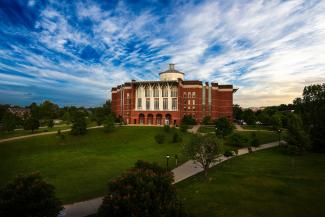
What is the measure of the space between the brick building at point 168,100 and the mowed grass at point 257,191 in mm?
49008

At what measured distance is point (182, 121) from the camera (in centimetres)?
7481

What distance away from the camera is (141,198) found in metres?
11.4

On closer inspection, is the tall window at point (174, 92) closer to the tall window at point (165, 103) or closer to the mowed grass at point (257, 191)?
the tall window at point (165, 103)

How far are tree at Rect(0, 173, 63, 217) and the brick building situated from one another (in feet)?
219

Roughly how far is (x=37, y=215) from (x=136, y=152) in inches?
1142

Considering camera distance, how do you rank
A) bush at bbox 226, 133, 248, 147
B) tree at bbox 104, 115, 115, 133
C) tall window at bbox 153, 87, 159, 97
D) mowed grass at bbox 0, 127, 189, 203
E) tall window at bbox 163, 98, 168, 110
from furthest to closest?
tall window at bbox 153, 87, 159, 97 < tall window at bbox 163, 98, 168, 110 < tree at bbox 104, 115, 115, 133 < bush at bbox 226, 133, 248, 147 < mowed grass at bbox 0, 127, 189, 203

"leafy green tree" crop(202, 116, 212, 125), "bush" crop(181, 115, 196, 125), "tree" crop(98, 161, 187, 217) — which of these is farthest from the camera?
"leafy green tree" crop(202, 116, 212, 125)

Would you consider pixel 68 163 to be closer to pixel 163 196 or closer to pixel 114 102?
pixel 163 196

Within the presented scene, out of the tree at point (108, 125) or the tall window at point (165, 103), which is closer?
the tree at point (108, 125)

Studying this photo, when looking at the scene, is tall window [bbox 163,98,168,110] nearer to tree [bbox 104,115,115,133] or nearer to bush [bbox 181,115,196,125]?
bush [bbox 181,115,196,125]

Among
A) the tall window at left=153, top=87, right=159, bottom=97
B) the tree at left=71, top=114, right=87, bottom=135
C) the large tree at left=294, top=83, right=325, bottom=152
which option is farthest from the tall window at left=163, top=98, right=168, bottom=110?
the large tree at left=294, top=83, right=325, bottom=152

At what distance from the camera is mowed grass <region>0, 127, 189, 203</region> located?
23.3 meters

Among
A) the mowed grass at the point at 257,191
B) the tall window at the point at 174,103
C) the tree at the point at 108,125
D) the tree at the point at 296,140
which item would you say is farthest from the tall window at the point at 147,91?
the mowed grass at the point at 257,191

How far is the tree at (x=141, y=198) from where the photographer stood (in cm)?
1125
